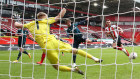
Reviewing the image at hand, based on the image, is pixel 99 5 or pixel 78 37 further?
pixel 99 5

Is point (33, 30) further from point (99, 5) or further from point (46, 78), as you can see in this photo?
point (99, 5)

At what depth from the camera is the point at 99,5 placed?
638 inches

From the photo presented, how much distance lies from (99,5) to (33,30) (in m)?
13.7

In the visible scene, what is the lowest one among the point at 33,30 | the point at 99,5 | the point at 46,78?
the point at 46,78

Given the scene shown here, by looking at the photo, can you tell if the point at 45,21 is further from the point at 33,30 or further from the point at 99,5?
the point at 99,5

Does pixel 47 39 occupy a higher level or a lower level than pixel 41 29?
lower

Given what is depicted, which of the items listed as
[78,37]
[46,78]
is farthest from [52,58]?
[78,37]

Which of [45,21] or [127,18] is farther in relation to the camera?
[127,18]

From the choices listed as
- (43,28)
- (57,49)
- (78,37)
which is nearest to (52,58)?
(57,49)

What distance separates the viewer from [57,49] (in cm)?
336

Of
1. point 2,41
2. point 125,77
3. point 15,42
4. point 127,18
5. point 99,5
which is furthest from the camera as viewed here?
point 127,18

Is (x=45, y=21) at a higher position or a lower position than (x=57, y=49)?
higher

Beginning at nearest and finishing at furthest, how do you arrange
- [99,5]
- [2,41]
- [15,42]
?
[2,41] → [15,42] → [99,5]

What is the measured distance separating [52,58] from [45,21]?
82 centimetres
